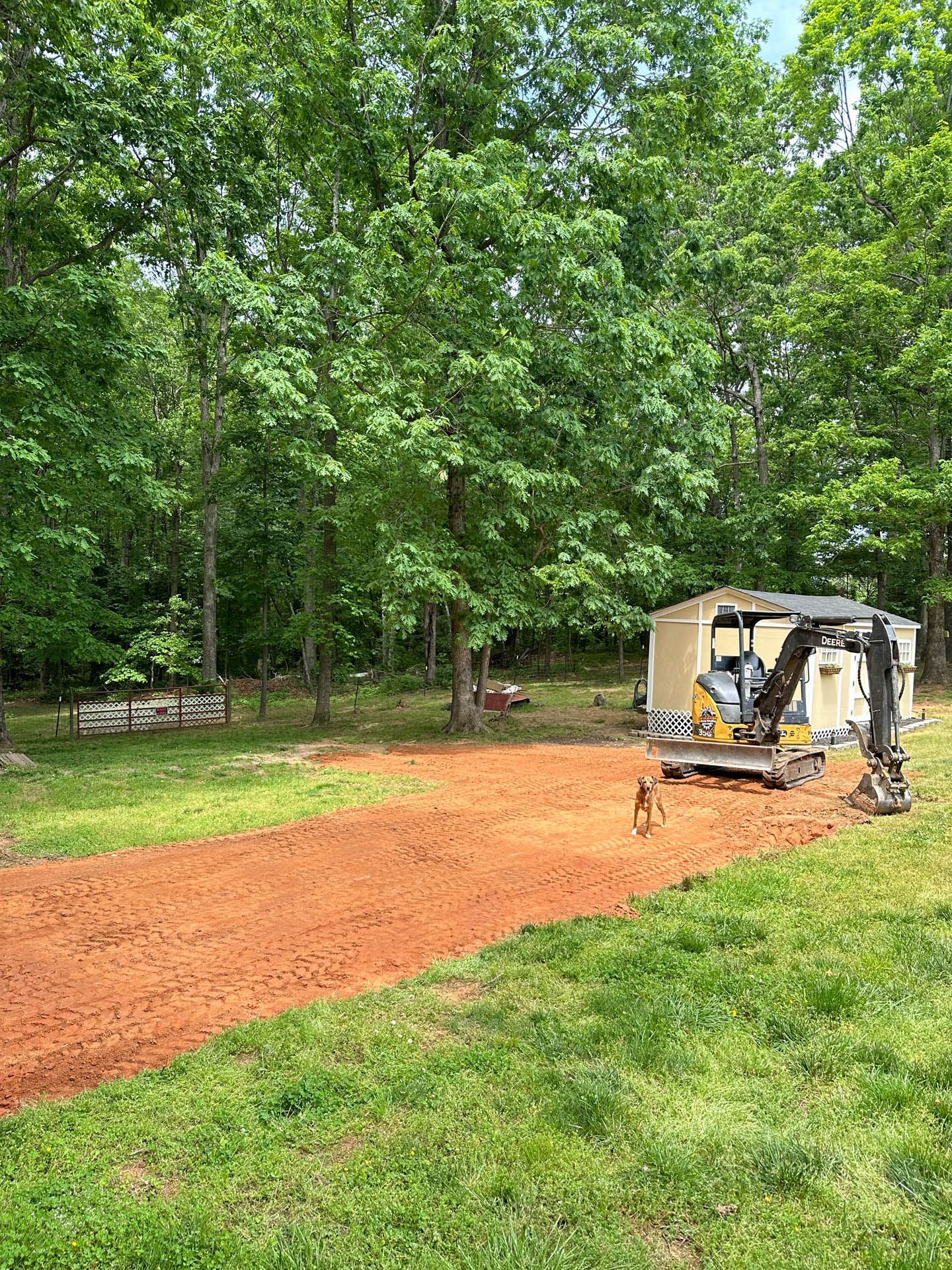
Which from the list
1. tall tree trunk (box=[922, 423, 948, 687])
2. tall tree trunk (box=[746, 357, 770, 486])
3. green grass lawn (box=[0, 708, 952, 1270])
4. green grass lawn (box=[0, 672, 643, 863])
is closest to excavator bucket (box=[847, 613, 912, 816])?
green grass lawn (box=[0, 708, 952, 1270])

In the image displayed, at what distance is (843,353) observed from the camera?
2584cm

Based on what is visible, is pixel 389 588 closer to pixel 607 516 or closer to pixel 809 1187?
pixel 607 516

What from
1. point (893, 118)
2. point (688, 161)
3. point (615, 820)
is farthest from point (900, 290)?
point (615, 820)

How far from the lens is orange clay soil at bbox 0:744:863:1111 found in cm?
434

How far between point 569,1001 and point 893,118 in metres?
31.6

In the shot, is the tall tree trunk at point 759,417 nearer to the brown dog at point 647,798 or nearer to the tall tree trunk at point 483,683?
the tall tree trunk at point 483,683

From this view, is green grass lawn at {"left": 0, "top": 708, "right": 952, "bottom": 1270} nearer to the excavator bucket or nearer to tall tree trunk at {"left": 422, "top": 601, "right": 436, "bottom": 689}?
the excavator bucket

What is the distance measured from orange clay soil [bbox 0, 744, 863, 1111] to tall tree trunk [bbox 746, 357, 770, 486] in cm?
1902

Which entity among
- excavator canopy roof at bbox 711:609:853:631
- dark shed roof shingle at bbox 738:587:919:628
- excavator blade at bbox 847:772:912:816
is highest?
dark shed roof shingle at bbox 738:587:919:628

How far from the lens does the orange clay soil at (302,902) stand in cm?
434

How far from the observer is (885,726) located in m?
8.93

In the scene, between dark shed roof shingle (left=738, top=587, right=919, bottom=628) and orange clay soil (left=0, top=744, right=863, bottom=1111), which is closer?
orange clay soil (left=0, top=744, right=863, bottom=1111)

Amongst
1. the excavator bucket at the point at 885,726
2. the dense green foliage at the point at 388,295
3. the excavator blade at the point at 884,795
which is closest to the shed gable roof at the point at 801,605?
the dense green foliage at the point at 388,295

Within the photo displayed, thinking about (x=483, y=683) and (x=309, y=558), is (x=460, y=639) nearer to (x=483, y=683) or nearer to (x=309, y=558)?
(x=483, y=683)
